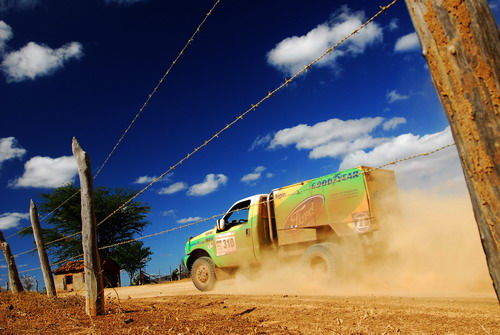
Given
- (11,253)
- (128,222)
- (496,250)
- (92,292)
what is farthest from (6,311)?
(128,222)

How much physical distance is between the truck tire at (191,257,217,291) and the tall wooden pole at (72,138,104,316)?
514cm

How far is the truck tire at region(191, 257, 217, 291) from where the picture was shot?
10844 mm

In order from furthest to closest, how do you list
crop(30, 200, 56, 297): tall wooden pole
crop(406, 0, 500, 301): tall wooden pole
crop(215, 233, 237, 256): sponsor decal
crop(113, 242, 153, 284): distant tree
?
1. crop(113, 242, 153, 284): distant tree
2. crop(215, 233, 237, 256): sponsor decal
3. crop(30, 200, 56, 297): tall wooden pole
4. crop(406, 0, 500, 301): tall wooden pole

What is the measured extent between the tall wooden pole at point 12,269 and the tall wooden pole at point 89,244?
698 centimetres

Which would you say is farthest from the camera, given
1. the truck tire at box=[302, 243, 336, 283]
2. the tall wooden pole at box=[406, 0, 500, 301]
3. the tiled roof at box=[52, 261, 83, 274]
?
the tiled roof at box=[52, 261, 83, 274]

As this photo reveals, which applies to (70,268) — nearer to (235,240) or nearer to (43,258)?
(43,258)

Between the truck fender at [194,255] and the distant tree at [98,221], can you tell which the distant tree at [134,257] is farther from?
the truck fender at [194,255]

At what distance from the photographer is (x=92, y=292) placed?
5.82 metres

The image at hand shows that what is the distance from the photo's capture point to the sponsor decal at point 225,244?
34.7ft

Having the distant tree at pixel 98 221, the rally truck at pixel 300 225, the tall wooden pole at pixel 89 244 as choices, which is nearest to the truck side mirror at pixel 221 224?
the rally truck at pixel 300 225

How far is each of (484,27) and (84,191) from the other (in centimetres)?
635

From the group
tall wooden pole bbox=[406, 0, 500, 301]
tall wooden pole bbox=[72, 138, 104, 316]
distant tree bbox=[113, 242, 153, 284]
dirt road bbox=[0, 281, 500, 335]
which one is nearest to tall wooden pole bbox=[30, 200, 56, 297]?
dirt road bbox=[0, 281, 500, 335]

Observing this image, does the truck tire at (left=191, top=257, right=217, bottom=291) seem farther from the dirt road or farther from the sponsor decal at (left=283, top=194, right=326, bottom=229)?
the dirt road

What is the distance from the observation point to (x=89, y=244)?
604 cm
